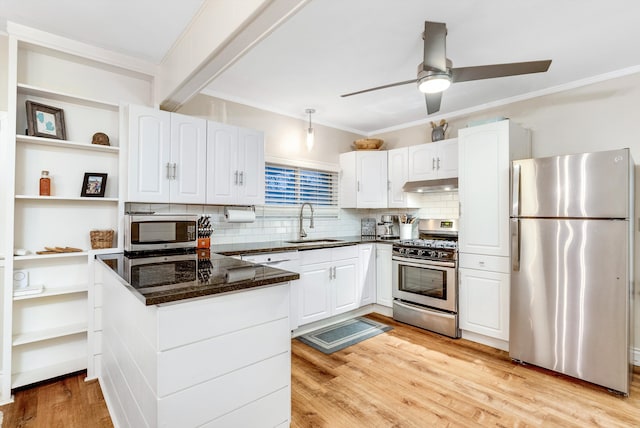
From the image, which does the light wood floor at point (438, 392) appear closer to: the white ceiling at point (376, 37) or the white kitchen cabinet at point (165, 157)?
the white kitchen cabinet at point (165, 157)

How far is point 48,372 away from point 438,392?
2905 mm

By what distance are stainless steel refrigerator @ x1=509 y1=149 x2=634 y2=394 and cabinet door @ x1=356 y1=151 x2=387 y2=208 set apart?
1.78 m

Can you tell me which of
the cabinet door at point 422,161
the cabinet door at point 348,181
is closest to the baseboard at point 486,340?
the cabinet door at point 422,161

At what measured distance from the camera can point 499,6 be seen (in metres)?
1.97

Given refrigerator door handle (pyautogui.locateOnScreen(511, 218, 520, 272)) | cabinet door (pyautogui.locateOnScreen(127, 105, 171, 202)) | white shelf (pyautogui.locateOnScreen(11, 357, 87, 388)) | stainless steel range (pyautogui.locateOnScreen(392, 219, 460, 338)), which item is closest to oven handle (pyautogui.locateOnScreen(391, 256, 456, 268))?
stainless steel range (pyautogui.locateOnScreen(392, 219, 460, 338))

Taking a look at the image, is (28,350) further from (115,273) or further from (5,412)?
(115,273)

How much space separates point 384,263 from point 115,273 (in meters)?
3.00

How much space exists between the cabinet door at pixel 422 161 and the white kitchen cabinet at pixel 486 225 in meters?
0.54

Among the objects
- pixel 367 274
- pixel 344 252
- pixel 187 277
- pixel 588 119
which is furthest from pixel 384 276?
pixel 187 277

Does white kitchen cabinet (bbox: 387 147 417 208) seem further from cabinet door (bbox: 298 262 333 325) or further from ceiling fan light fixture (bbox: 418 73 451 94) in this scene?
ceiling fan light fixture (bbox: 418 73 451 94)

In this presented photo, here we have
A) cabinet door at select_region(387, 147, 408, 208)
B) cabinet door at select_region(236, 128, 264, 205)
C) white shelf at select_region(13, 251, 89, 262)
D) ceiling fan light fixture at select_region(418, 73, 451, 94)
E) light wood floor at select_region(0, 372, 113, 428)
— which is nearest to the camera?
light wood floor at select_region(0, 372, 113, 428)

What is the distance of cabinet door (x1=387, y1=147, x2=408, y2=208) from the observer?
423 cm

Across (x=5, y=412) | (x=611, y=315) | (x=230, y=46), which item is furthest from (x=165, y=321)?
(x=611, y=315)

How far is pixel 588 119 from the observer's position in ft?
10.0
